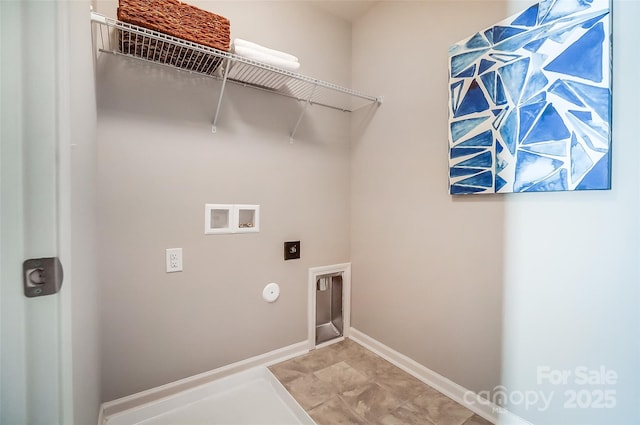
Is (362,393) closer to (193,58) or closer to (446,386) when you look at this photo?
(446,386)

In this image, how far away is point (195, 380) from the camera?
1567 mm

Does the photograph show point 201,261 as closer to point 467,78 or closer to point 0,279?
point 0,279

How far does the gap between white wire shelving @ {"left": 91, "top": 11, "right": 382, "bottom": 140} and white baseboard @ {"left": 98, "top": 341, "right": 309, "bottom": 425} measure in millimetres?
1430

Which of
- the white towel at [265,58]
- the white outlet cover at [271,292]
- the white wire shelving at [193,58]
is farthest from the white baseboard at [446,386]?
the white towel at [265,58]

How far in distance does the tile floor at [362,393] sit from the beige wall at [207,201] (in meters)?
0.28

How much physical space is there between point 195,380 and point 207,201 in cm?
102

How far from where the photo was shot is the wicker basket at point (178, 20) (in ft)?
3.77

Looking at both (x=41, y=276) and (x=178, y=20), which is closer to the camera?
(x=41, y=276)

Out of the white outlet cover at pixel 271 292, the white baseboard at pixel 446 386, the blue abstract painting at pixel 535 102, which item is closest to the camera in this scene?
the blue abstract painting at pixel 535 102

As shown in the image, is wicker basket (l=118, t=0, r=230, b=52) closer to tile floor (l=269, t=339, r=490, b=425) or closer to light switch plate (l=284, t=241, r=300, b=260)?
light switch plate (l=284, t=241, r=300, b=260)

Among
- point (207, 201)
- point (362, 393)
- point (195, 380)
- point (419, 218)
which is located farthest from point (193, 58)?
point (362, 393)

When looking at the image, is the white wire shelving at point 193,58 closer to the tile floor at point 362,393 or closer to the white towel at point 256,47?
the white towel at point 256,47

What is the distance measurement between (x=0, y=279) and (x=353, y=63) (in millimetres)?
2290

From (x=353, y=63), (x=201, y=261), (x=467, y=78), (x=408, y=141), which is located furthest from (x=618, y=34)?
(x=201, y=261)
